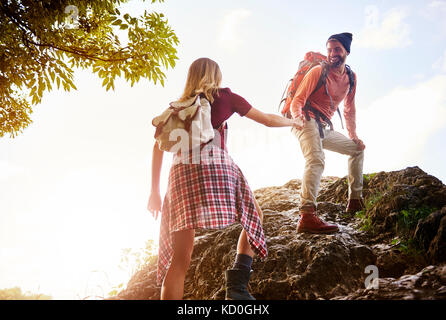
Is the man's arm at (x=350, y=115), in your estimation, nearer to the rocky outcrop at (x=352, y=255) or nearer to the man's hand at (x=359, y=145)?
the man's hand at (x=359, y=145)

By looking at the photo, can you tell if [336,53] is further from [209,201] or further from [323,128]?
[209,201]

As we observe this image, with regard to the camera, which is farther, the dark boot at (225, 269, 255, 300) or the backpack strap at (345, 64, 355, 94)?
the backpack strap at (345, 64, 355, 94)

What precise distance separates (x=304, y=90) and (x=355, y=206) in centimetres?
197

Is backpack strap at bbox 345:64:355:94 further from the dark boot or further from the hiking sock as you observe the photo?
the dark boot

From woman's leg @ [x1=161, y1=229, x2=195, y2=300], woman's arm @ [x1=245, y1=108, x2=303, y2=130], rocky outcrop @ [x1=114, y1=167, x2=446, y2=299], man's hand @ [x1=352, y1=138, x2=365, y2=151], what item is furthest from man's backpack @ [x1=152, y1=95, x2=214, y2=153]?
man's hand @ [x1=352, y1=138, x2=365, y2=151]

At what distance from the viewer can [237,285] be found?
2164mm

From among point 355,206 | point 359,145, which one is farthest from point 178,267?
point 359,145

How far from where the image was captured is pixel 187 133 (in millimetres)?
2271

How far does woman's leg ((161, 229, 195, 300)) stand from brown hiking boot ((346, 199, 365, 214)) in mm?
3146

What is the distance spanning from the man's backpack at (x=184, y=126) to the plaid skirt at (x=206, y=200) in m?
0.10

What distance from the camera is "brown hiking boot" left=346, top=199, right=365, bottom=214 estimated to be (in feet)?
14.1

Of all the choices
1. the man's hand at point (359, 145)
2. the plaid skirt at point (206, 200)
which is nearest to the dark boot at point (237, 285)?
the plaid skirt at point (206, 200)
